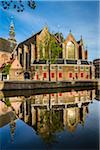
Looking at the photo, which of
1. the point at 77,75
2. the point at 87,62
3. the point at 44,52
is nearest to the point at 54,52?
the point at 44,52

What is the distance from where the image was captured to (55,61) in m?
16.0

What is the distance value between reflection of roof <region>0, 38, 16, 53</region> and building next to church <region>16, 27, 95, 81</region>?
437 mm

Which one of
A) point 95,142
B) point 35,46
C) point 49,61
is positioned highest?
point 35,46

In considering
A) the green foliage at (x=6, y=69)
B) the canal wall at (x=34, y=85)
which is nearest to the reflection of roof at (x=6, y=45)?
the green foliage at (x=6, y=69)

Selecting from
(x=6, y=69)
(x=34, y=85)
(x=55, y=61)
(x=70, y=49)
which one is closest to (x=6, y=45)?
(x=55, y=61)

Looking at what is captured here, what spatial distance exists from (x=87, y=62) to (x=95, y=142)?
15.5 metres

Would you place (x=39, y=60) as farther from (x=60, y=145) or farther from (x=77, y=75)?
(x=60, y=145)

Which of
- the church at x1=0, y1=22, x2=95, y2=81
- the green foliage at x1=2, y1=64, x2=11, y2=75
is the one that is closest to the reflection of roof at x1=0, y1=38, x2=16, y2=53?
the church at x1=0, y1=22, x2=95, y2=81

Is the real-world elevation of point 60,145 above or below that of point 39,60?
below

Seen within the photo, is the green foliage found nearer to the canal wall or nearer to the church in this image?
the church

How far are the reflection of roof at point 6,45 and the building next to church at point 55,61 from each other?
437mm

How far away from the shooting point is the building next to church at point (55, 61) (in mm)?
14992

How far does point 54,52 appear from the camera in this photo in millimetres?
13523

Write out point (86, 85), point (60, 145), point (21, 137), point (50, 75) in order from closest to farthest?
1. point (60, 145)
2. point (21, 137)
3. point (86, 85)
4. point (50, 75)
